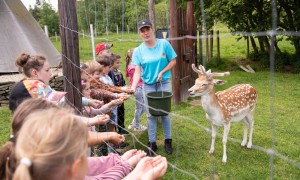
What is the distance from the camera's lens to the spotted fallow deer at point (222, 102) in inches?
147

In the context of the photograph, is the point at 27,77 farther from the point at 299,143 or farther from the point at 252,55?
the point at 252,55

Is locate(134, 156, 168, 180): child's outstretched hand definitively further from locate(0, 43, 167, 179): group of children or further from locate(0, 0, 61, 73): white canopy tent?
locate(0, 0, 61, 73): white canopy tent

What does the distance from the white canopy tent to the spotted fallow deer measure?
479 centimetres

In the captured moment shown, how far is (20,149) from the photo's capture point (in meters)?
1.10

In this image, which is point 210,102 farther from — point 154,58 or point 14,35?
point 14,35

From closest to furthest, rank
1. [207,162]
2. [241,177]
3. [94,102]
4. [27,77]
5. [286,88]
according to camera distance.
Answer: [27,77] < [94,102] < [241,177] < [207,162] < [286,88]

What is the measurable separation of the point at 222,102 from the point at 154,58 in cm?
94

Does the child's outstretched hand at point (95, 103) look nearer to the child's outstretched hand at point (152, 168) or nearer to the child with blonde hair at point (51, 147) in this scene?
the child's outstretched hand at point (152, 168)

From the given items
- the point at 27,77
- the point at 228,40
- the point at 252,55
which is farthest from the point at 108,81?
the point at 228,40

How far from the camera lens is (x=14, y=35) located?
746 centimetres

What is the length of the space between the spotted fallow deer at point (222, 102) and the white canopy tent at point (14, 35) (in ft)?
15.7

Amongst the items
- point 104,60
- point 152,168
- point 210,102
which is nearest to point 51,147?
point 152,168

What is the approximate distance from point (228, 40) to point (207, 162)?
1178 centimetres

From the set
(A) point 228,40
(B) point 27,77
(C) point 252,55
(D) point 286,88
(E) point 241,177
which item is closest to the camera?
(B) point 27,77
